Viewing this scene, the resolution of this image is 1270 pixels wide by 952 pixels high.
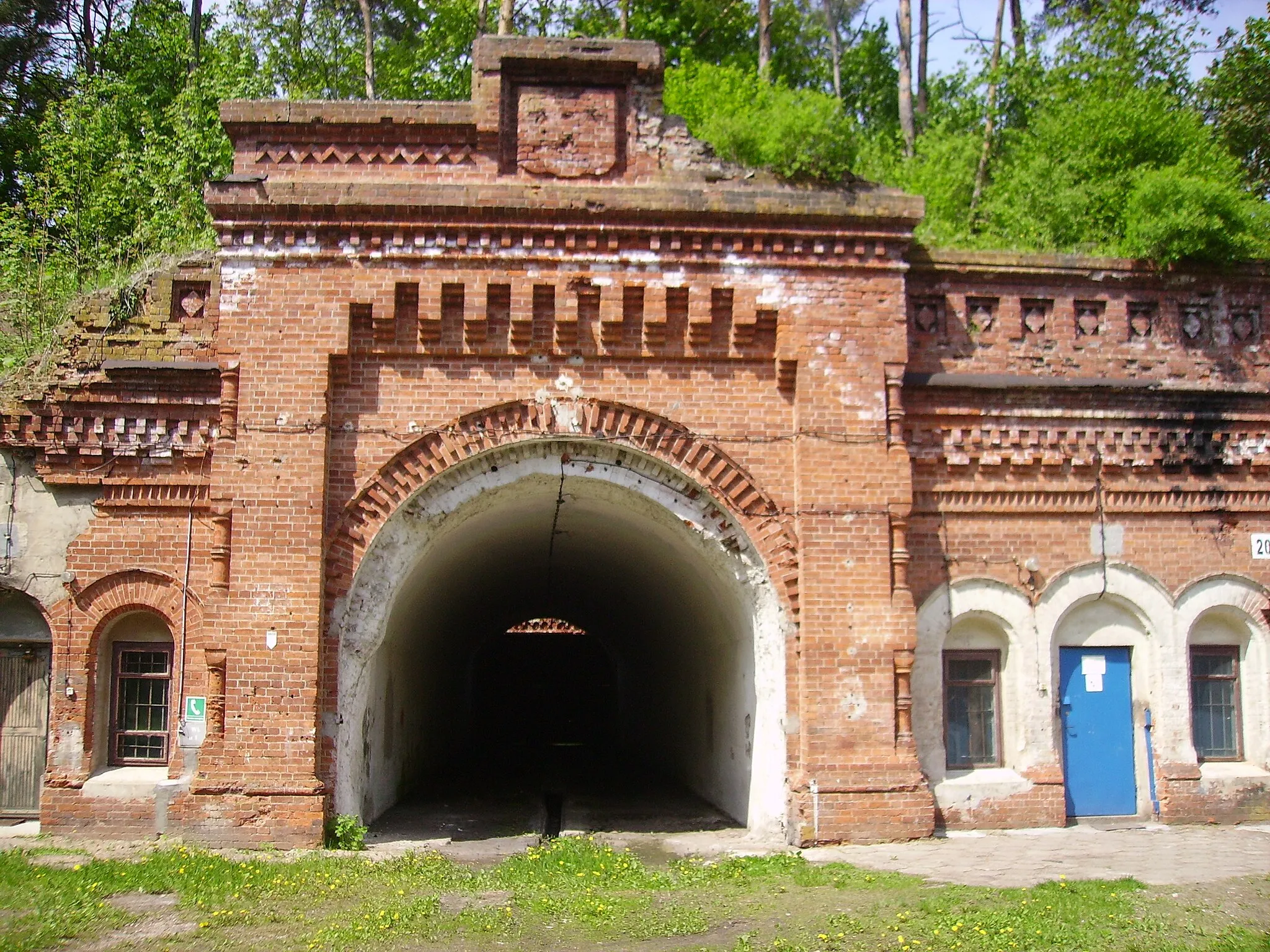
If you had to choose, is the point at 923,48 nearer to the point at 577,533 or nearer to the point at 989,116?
the point at 989,116

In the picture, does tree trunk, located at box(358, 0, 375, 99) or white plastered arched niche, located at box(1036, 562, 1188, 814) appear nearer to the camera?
white plastered arched niche, located at box(1036, 562, 1188, 814)

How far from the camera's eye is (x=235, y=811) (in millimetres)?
9984

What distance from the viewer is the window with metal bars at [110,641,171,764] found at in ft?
36.6

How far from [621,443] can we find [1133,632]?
19.2 feet

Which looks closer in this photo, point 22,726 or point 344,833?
point 344,833

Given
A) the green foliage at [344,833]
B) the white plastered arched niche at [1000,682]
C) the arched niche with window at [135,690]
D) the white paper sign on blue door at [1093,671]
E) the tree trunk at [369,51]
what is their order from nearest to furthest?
the green foliage at [344,833], the arched niche with window at [135,690], the white plastered arched niche at [1000,682], the white paper sign on blue door at [1093,671], the tree trunk at [369,51]

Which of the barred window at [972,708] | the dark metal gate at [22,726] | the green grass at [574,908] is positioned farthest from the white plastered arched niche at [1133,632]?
the dark metal gate at [22,726]

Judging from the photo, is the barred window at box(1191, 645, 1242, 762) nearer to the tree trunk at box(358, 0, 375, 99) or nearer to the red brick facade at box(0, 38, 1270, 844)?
the red brick facade at box(0, 38, 1270, 844)

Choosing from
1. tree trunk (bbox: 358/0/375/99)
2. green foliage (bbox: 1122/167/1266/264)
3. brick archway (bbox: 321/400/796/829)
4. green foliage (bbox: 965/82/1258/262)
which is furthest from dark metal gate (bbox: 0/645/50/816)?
tree trunk (bbox: 358/0/375/99)

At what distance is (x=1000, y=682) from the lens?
11.8 m

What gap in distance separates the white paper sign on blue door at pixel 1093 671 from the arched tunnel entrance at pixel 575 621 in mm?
3449

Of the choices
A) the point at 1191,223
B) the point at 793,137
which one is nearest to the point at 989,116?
the point at 1191,223

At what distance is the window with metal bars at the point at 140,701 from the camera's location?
11148 mm

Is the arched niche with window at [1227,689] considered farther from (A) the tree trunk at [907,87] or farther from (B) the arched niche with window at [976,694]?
(A) the tree trunk at [907,87]
